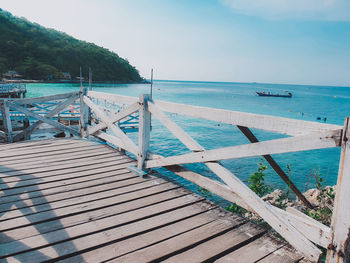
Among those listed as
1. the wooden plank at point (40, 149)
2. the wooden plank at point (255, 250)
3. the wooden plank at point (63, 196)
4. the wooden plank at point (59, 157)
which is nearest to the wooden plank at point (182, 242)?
the wooden plank at point (255, 250)

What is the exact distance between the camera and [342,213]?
1.75 m

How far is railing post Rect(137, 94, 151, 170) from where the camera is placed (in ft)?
12.5

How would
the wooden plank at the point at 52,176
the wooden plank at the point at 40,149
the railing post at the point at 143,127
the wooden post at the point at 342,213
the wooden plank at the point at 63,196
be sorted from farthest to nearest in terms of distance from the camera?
the wooden plank at the point at 40,149
the railing post at the point at 143,127
the wooden plank at the point at 52,176
the wooden plank at the point at 63,196
the wooden post at the point at 342,213

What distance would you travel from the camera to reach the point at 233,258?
2096 millimetres

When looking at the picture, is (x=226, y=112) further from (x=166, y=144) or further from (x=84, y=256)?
(x=166, y=144)

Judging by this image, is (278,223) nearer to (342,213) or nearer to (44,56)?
(342,213)

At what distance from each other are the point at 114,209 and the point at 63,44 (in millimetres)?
143338

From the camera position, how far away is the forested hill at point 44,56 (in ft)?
300

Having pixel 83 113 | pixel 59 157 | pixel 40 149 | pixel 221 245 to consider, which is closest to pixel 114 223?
pixel 221 245

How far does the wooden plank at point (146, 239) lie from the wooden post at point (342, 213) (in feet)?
4.07

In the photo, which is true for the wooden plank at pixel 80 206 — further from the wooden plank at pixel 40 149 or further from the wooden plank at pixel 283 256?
the wooden plank at pixel 40 149

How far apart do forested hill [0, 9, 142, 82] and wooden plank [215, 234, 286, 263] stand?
331 feet

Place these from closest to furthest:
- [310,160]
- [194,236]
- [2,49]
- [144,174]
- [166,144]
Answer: [194,236]
[144,174]
[310,160]
[166,144]
[2,49]


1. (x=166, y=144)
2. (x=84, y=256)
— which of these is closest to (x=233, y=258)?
(x=84, y=256)
